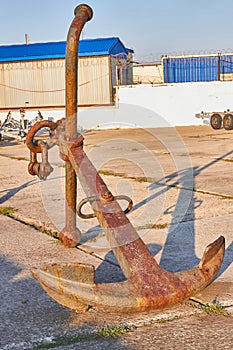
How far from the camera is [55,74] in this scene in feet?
74.5

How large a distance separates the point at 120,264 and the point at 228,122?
14587 millimetres

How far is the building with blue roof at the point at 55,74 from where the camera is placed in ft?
72.8

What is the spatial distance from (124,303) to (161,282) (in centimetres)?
26

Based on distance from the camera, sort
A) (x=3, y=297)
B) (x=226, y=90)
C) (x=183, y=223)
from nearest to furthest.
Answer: (x=3, y=297)
(x=183, y=223)
(x=226, y=90)

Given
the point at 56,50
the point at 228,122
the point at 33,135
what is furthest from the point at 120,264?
the point at 56,50

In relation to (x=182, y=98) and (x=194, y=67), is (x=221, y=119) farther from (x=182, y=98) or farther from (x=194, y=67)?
(x=194, y=67)

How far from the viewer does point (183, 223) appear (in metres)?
5.24

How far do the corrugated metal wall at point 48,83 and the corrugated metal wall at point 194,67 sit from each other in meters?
3.12

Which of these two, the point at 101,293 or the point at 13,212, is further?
the point at 13,212

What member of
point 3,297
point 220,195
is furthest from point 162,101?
point 3,297

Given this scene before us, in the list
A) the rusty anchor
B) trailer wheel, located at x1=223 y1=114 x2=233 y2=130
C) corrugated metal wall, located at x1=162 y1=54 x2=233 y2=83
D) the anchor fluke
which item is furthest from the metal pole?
corrugated metal wall, located at x1=162 y1=54 x2=233 y2=83

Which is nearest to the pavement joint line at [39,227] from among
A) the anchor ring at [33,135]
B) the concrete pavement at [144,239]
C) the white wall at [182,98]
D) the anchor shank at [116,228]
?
the concrete pavement at [144,239]

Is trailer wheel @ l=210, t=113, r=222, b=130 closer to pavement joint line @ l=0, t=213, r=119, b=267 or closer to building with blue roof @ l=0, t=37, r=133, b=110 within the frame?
building with blue roof @ l=0, t=37, r=133, b=110

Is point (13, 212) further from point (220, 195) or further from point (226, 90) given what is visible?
point (226, 90)
